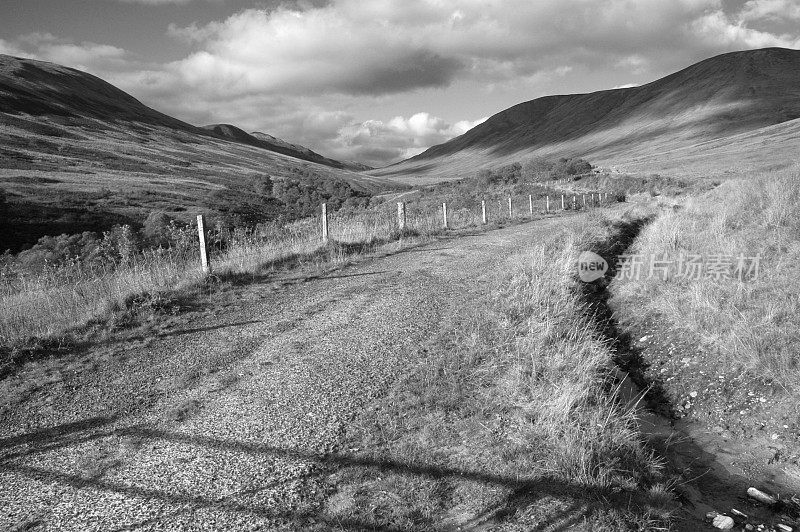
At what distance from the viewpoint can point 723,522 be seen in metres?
3.83

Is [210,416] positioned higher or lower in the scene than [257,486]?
higher

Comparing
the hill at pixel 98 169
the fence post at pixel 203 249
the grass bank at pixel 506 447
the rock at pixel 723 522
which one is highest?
the hill at pixel 98 169

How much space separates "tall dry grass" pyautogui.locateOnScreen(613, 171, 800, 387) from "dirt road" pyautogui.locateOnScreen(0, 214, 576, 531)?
333 cm

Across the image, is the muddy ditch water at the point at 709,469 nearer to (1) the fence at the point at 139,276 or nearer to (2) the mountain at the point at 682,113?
(1) the fence at the point at 139,276

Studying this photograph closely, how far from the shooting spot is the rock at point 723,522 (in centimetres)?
380

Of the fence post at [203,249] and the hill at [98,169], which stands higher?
the hill at [98,169]

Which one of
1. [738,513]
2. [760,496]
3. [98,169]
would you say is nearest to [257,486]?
[738,513]

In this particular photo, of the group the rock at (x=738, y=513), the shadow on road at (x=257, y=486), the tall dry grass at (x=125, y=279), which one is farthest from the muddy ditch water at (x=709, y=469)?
the tall dry grass at (x=125, y=279)

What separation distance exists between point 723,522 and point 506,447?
5.66 ft

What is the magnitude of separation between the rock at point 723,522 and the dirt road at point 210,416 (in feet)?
9.79

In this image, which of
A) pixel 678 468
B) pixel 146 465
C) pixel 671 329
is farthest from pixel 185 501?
pixel 671 329

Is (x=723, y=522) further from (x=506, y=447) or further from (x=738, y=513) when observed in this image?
(x=506, y=447)

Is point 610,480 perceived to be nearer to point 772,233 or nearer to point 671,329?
point 671,329

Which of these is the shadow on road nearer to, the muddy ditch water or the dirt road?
the dirt road
